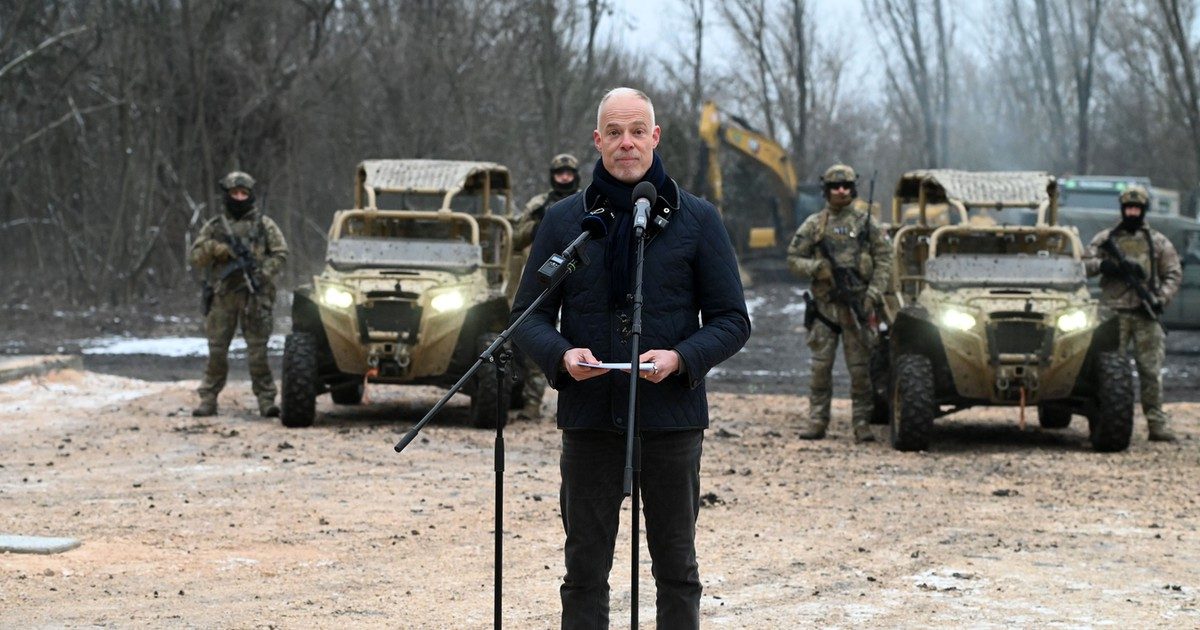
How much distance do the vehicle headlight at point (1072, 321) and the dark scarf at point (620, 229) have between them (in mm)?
7914

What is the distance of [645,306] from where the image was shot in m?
4.88

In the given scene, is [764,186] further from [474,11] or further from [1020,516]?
[1020,516]

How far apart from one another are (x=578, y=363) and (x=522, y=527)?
4251 millimetres

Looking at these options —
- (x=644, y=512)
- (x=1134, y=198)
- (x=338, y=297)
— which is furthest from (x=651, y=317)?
(x=1134, y=198)

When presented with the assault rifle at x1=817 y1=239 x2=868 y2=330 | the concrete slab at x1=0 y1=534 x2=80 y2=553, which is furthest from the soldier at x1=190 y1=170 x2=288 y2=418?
the concrete slab at x1=0 y1=534 x2=80 y2=553

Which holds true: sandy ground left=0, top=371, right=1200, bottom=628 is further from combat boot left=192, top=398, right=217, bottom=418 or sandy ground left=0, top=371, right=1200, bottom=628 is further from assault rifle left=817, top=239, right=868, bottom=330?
assault rifle left=817, top=239, right=868, bottom=330

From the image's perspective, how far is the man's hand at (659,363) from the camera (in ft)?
15.4

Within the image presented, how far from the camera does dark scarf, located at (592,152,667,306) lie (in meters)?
4.88

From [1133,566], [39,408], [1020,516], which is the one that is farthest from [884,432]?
[39,408]

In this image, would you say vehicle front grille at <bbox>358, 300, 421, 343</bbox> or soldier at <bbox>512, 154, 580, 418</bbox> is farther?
soldier at <bbox>512, 154, 580, 418</bbox>

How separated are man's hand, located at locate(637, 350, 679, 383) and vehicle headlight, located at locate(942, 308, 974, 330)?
25.9ft

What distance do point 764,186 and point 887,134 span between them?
137 feet

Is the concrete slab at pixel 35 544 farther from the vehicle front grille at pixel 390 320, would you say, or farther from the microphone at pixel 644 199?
the vehicle front grille at pixel 390 320

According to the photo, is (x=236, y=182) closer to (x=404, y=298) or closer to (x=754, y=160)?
(x=404, y=298)
